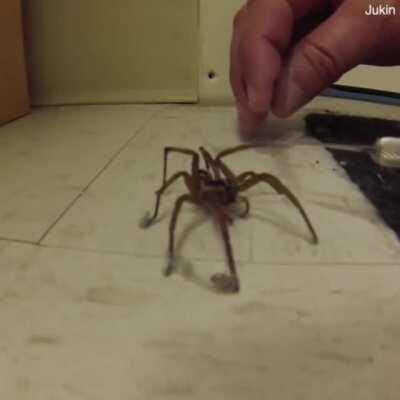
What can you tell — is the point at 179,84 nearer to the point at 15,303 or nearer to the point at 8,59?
the point at 8,59

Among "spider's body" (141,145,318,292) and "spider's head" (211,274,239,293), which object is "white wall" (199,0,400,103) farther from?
"spider's head" (211,274,239,293)

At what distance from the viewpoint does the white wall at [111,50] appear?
85cm

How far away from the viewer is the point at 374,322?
13.3 inches

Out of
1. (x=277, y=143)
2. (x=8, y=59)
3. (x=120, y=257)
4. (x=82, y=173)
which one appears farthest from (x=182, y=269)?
(x=8, y=59)

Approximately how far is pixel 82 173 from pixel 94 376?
31 centimetres

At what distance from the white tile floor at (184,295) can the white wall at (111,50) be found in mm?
304

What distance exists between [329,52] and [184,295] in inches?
12.5

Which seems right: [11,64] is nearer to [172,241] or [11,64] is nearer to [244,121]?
[244,121]

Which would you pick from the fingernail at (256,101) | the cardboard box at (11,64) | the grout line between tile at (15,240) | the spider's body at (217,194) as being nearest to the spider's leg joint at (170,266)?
the spider's body at (217,194)

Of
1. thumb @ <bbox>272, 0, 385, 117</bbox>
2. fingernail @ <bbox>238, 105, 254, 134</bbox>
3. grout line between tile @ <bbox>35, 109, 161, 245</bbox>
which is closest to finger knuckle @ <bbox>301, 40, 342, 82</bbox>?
thumb @ <bbox>272, 0, 385, 117</bbox>

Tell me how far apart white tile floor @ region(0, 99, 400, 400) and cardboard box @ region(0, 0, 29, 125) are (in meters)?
0.21

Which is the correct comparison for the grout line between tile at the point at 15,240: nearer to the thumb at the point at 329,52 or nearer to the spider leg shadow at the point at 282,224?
the spider leg shadow at the point at 282,224

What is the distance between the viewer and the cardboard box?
75 centimetres

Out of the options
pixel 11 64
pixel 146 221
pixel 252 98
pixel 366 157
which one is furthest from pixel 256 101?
pixel 11 64
